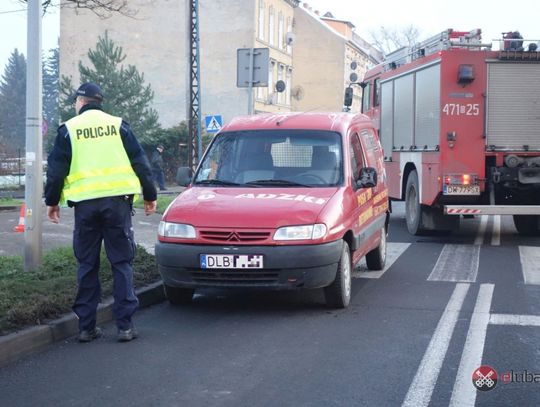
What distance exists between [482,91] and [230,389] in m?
9.19

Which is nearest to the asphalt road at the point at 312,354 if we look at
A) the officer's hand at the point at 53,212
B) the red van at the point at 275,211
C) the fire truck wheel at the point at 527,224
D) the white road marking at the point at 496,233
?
the red van at the point at 275,211

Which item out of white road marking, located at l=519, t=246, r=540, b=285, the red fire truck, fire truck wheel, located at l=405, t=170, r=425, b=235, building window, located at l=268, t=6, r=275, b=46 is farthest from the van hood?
building window, located at l=268, t=6, r=275, b=46

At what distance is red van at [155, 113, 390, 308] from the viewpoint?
24.0 ft

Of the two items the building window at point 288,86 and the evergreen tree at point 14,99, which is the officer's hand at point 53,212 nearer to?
the building window at point 288,86

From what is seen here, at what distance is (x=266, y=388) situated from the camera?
518 centimetres

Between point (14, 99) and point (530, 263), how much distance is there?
8948 cm

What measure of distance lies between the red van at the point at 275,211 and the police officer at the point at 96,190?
1004 millimetres

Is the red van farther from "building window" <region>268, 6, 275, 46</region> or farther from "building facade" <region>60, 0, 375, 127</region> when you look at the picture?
"building window" <region>268, 6, 275, 46</region>

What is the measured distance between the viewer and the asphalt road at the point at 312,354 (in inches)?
198

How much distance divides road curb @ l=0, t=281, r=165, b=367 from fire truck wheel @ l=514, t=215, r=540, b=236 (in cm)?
953

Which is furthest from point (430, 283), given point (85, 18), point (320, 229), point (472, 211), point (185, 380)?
point (85, 18)

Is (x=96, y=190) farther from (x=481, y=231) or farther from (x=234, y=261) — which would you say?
(x=481, y=231)

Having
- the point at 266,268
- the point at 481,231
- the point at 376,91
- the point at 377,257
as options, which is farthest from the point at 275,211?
the point at 376,91

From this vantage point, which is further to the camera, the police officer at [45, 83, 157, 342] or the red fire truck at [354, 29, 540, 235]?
the red fire truck at [354, 29, 540, 235]
